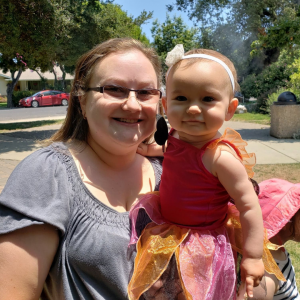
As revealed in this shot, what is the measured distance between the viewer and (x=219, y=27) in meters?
23.8

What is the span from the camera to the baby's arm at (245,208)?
158cm

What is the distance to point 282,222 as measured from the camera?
6.15 ft

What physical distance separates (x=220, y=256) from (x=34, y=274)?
85 centimetres

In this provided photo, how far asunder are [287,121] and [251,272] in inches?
370

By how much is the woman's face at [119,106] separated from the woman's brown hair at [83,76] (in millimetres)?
41

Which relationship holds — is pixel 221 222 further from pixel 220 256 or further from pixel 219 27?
pixel 219 27

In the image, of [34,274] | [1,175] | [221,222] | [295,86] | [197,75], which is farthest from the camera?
[295,86]

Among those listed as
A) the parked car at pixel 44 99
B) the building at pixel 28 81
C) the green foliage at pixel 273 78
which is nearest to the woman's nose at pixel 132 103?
the green foliage at pixel 273 78

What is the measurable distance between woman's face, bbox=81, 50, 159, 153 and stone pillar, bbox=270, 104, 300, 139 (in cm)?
912

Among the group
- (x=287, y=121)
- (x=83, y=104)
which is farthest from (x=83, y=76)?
(x=287, y=121)

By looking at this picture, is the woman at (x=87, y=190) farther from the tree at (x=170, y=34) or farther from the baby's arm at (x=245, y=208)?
the tree at (x=170, y=34)

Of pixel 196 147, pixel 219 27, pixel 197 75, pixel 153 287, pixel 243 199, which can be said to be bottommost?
pixel 153 287

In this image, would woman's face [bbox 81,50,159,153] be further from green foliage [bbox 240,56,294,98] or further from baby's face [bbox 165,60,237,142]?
green foliage [bbox 240,56,294,98]

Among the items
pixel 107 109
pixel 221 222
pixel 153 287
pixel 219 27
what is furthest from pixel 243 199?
pixel 219 27
